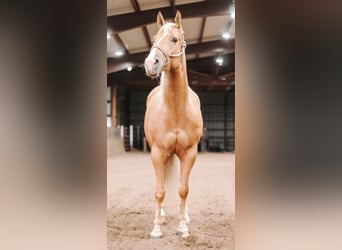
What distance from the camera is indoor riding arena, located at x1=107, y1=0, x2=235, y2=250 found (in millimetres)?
2326

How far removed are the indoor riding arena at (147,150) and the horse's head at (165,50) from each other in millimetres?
40

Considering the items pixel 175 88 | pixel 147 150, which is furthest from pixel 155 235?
pixel 147 150

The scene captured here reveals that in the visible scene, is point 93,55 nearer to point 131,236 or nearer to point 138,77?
point 131,236

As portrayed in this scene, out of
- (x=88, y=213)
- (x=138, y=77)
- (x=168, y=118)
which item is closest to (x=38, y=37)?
(x=88, y=213)

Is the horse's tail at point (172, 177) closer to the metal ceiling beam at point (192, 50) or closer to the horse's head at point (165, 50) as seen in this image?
the horse's head at point (165, 50)

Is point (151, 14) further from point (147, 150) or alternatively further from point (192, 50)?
point (147, 150)

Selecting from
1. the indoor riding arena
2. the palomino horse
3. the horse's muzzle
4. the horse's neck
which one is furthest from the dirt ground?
the horse's muzzle

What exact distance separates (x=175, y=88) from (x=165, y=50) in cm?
33

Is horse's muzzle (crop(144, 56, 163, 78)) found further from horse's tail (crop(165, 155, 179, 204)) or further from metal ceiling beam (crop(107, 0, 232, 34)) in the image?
metal ceiling beam (crop(107, 0, 232, 34))

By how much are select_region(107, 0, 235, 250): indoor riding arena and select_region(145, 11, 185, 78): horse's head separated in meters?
0.04

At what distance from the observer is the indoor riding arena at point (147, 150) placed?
7.63 feet

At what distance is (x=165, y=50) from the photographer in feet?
6.42

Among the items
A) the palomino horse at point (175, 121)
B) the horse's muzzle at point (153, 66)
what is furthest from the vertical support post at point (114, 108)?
the horse's muzzle at point (153, 66)

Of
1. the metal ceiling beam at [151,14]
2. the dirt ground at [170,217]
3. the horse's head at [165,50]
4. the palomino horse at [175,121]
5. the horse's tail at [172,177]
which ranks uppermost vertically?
the metal ceiling beam at [151,14]
